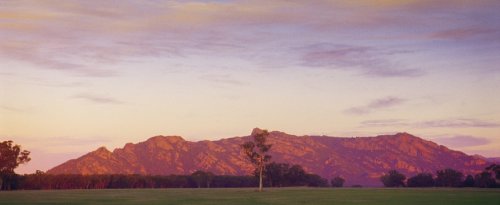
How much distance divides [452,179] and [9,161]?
107636mm

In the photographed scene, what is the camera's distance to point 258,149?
121812 millimetres

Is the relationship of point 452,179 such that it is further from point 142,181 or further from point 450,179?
point 142,181

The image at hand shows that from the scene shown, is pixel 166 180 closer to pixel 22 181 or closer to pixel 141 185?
pixel 141 185

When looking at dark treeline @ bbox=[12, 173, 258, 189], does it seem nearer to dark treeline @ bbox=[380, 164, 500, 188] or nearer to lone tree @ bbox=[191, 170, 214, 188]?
lone tree @ bbox=[191, 170, 214, 188]

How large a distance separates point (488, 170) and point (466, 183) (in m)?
7.71

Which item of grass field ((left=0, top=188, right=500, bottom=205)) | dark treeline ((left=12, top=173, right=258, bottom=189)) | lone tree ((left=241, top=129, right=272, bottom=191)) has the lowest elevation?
grass field ((left=0, top=188, right=500, bottom=205))

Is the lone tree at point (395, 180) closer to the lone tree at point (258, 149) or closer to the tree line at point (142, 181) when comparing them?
the tree line at point (142, 181)

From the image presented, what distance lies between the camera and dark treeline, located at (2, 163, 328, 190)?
146 m

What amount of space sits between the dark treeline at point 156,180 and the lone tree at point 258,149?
77.0 ft

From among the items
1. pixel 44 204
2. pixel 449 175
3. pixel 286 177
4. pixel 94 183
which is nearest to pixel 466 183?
pixel 449 175

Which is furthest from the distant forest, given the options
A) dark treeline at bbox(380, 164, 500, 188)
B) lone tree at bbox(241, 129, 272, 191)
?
lone tree at bbox(241, 129, 272, 191)

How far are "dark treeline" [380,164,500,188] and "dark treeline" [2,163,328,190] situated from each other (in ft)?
81.6

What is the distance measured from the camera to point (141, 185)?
163625 mm

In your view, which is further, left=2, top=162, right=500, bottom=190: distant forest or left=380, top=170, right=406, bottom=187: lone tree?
left=380, top=170, right=406, bottom=187: lone tree
